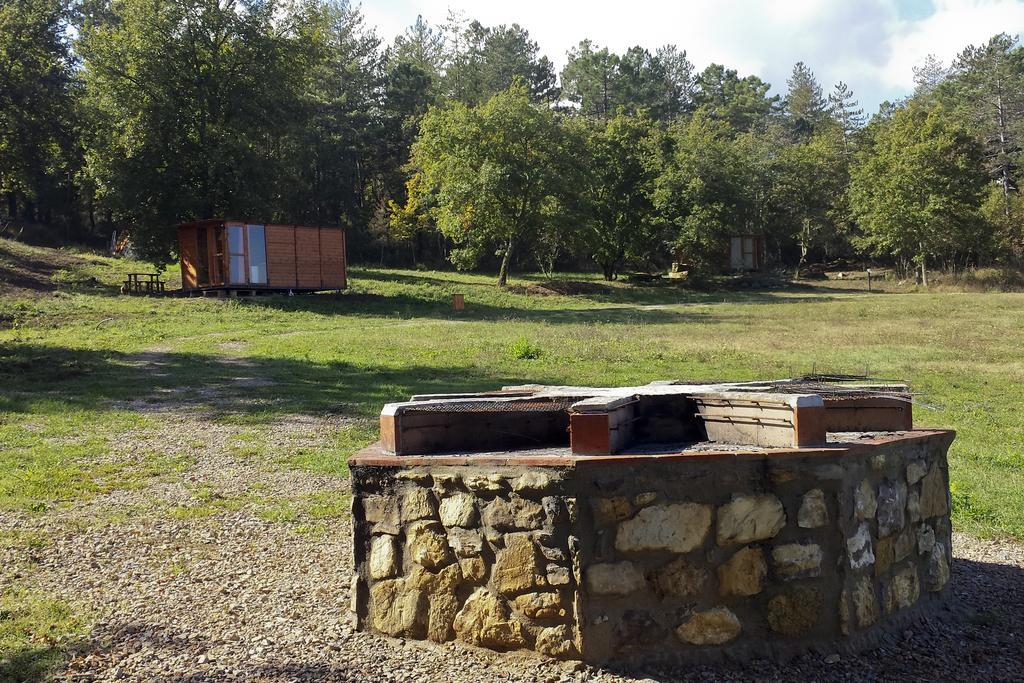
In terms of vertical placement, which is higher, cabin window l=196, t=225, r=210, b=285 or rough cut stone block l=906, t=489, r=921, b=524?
cabin window l=196, t=225, r=210, b=285

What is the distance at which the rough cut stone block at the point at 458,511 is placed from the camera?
483 cm

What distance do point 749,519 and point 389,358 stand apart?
13.8 metres

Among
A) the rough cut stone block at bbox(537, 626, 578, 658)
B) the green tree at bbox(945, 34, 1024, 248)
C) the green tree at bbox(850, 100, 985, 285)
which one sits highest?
the green tree at bbox(945, 34, 1024, 248)

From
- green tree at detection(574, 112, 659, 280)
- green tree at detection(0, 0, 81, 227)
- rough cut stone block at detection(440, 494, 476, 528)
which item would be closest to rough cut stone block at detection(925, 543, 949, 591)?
rough cut stone block at detection(440, 494, 476, 528)

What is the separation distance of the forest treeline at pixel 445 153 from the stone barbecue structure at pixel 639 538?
2392cm

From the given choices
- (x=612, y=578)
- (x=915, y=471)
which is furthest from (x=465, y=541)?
(x=915, y=471)

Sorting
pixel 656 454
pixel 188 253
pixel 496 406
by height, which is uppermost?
pixel 188 253

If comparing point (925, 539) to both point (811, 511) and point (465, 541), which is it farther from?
point (465, 541)

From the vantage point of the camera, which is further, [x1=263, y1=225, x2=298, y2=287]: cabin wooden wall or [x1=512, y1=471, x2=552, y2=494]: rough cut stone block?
[x1=263, y1=225, x2=298, y2=287]: cabin wooden wall

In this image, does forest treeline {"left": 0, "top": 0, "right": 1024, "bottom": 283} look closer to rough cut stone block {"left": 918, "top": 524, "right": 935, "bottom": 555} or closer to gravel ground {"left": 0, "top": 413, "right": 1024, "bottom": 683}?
gravel ground {"left": 0, "top": 413, "right": 1024, "bottom": 683}

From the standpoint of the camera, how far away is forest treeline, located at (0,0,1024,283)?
110 feet

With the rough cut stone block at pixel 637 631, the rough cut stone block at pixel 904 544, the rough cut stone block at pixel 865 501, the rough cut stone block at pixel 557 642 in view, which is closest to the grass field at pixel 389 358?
the rough cut stone block at pixel 904 544

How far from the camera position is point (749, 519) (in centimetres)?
466

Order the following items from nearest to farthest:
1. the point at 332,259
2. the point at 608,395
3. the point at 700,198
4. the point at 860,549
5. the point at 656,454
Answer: the point at 656,454 < the point at 860,549 < the point at 608,395 < the point at 332,259 < the point at 700,198
